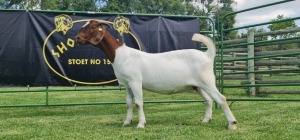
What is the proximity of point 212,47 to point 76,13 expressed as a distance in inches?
132

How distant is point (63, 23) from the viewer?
26.4 ft

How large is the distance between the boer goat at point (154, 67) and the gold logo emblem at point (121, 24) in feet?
6.76

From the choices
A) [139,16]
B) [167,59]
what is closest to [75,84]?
[139,16]

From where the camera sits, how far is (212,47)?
6.09 m

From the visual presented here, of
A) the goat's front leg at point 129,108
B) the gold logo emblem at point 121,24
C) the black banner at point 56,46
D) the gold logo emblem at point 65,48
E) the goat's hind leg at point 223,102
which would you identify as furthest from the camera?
the gold logo emblem at point 121,24

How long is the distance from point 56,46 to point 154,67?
8.92ft

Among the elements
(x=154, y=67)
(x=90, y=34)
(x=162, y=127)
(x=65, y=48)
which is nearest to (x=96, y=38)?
(x=90, y=34)

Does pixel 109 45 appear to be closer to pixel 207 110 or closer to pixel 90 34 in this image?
pixel 90 34

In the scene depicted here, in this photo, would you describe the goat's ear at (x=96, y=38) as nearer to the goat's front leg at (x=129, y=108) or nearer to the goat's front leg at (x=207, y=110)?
the goat's front leg at (x=129, y=108)

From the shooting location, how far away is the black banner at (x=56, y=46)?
305 inches

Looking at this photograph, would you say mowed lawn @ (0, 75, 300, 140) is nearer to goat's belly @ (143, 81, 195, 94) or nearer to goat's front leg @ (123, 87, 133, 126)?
goat's front leg @ (123, 87, 133, 126)

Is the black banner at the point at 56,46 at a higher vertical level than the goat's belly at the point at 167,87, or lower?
higher

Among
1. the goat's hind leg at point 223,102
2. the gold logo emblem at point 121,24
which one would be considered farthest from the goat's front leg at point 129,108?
the gold logo emblem at point 121,24

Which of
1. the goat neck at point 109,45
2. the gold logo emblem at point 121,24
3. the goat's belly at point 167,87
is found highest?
the gold logo emblem at point 121,24
